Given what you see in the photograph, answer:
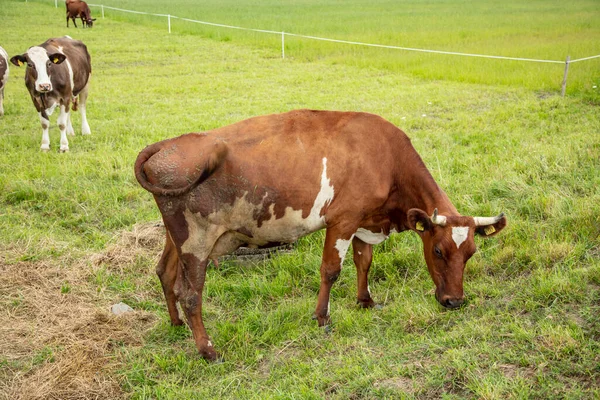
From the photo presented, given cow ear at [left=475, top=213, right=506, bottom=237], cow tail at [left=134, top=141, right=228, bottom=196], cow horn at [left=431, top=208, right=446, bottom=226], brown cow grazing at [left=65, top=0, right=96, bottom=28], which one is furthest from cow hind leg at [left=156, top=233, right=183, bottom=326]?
brown cow grazing at [left=65, top=0, right=96, bottom=28]

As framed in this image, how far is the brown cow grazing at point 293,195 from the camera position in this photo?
4445 mm

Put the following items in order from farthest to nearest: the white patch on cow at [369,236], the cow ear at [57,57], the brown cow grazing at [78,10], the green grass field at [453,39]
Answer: the brown cow grazing at [78,10], the green grass field at [453,39], the cow ear at [57,57], the white patch on cow at [369,236]

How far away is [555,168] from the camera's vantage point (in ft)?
23.7

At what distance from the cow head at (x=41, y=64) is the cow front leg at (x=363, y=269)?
6869 millimetres

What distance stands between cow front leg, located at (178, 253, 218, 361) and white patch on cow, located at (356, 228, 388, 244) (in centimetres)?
144

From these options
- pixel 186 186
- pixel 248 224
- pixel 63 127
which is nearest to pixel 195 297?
pixel 248 224

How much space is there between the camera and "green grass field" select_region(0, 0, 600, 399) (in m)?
4.04

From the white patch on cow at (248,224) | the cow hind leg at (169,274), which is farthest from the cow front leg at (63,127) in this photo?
the white patch on cow at (248,224)

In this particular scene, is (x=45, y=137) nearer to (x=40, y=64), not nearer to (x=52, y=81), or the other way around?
(x=52, y=81)

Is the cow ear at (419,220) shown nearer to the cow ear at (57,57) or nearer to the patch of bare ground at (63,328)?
the patch of bare ground at (63,328)

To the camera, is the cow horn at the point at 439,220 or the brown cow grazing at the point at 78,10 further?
the brown cow grazing at the point at 78,10

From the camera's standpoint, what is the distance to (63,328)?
195 inches

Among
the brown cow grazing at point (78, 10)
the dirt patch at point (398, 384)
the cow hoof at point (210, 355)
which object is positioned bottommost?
the cow hoof at point (210, 355)

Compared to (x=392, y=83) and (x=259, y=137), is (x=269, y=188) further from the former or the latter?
(x=392, y=83)
